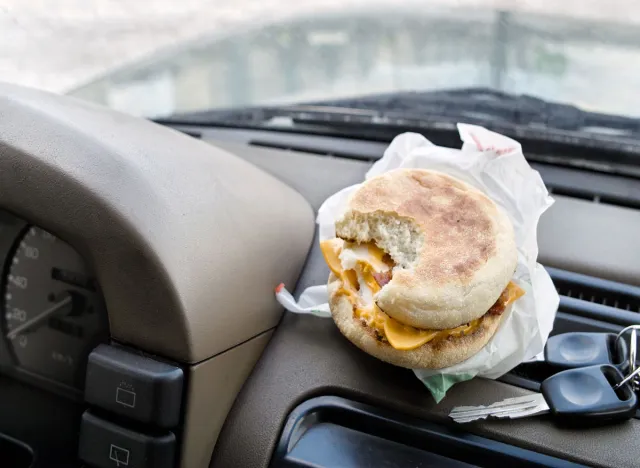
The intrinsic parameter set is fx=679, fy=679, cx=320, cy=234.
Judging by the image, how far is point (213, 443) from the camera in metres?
1.41

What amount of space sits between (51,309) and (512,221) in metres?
1.15

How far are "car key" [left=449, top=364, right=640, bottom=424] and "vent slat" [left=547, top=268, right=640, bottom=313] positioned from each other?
0.26 metres

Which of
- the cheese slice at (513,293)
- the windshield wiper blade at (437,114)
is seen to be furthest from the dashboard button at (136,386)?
the windshield wiper blade at (437,114)

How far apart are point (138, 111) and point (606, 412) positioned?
72.8 inches

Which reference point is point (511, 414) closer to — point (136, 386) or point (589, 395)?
point (589, 395)

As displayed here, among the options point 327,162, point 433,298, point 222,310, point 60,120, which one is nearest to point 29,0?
point 327,162

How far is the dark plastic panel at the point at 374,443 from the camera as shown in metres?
1.34

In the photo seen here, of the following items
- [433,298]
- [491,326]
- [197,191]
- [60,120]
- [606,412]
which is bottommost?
[606,412]

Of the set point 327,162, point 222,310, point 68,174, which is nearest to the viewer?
point 68,174

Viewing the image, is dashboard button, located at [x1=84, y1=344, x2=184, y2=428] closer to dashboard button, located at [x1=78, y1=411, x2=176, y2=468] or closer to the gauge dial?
dashboard button, located at [x1=78, y1=411, x2=176, y2=468]

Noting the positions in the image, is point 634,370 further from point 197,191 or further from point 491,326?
point 197,191

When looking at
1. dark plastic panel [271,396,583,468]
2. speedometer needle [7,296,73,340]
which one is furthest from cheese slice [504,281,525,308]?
speedometer needle [7,296,73,340]

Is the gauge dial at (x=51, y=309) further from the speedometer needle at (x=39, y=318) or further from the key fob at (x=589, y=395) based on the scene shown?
the key fob at (x=589, y=395)

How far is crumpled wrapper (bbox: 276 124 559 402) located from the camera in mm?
1386
